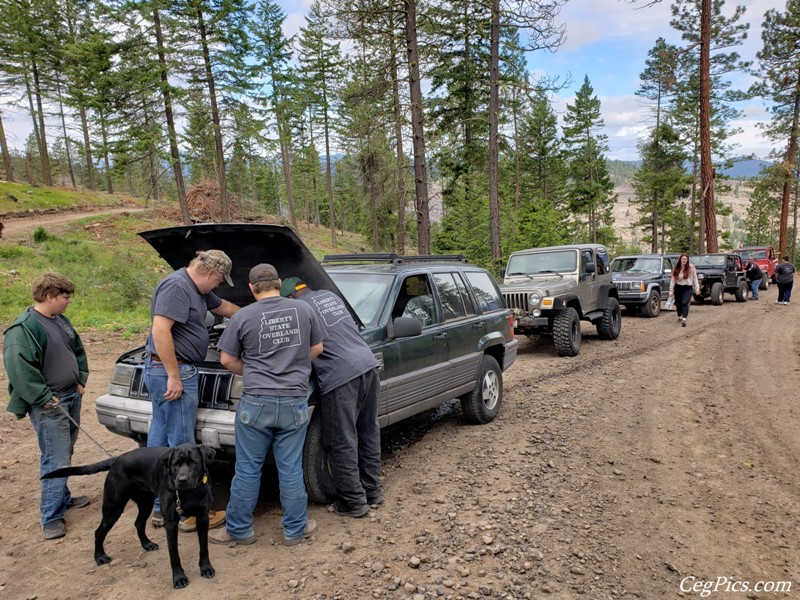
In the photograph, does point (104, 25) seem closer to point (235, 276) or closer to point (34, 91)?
point (34, 91)

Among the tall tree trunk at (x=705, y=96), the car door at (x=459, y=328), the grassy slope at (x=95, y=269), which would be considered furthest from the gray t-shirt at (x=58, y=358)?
the tall tree trunk at (x=705, y=96)

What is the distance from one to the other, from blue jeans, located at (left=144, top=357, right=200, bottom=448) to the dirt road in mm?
741

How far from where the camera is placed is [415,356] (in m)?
4.84

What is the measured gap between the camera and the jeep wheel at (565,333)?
9.80 meters

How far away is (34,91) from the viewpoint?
1280 inches

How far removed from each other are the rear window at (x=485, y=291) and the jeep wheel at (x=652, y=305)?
10.8 meters

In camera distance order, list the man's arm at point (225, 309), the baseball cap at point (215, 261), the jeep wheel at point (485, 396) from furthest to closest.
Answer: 1. the jeep wheel at point (485, 396)
2. the man's arm at point (225, 309)
3. the baseball cap at point (215, 261)

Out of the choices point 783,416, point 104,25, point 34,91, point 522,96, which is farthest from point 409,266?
point 34,91

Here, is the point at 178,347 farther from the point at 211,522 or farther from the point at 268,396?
the point at 211,522

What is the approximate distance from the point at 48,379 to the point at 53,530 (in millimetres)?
1095

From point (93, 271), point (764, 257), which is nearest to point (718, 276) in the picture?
point (764, 257)

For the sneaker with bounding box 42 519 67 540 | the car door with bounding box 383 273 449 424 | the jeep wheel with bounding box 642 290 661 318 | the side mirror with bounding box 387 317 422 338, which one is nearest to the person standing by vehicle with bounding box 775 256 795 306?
the jeep wheel with bounding box 642 290 661 318

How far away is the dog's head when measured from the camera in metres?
2.91

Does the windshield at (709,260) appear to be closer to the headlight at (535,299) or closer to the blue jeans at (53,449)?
the headlight at (535,299)
